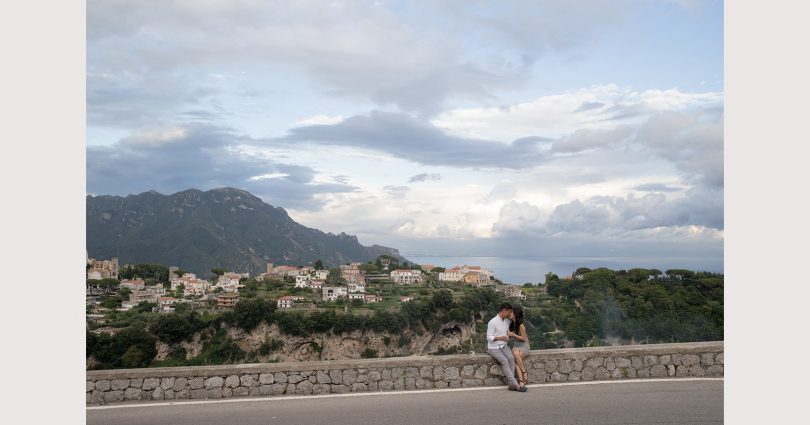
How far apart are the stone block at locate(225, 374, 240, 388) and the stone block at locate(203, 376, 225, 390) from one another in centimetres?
7

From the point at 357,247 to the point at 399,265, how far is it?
1407 centimetres

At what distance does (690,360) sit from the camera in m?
7.44

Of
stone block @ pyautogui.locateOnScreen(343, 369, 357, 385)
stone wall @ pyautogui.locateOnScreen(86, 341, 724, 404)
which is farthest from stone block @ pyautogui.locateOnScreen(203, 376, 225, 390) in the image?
stone block @ pyautogui.locateOnScreen(343, 369, 357, 385)

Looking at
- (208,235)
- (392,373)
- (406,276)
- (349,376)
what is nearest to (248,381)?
(349,376)

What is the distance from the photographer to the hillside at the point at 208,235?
128 ft

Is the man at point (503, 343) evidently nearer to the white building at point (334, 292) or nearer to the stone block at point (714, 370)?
the stone block at point (714, 370)

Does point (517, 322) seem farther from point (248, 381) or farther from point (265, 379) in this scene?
point (248, 381)

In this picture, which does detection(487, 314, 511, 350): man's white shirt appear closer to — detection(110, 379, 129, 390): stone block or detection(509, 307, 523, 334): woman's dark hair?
detection(509, 307, 523, 334): woman's dark hair

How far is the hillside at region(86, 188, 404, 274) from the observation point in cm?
3903

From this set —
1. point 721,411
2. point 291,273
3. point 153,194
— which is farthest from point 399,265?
point 153,194

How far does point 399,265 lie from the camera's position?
102 feet

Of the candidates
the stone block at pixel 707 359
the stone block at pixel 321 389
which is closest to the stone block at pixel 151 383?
the stone block at pixel 321 389

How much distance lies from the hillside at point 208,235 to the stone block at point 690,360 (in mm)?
26204

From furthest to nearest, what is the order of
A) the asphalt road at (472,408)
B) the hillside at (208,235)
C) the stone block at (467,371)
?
the hillside at (208,235)
the stone block at (467,371)
the asphalt road at (472,408)
